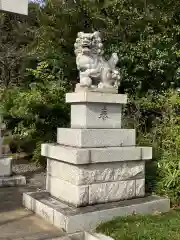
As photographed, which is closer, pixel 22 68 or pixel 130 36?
pixel 130 36

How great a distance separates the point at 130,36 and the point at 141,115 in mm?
2539

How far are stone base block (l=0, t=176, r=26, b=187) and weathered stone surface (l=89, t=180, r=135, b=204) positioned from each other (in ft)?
9.19

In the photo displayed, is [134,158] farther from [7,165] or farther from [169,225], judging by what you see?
[7,165]

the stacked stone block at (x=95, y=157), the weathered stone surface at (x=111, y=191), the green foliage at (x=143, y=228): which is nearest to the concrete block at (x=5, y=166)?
the stacked stone block at (x=95, y=157)

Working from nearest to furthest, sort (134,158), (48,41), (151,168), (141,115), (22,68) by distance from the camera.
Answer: (134,158) < (151,168) < (141,115) < (48,41) < (22,68)

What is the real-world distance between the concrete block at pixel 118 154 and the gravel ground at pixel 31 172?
2.66 meters

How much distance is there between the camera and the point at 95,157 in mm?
4887

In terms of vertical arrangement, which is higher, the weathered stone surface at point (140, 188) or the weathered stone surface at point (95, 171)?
the weathered stone surface at point (95, 171)

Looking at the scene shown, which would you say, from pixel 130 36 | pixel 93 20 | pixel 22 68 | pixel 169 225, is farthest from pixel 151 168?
pixel 22 68

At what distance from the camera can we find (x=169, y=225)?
14.9 ft

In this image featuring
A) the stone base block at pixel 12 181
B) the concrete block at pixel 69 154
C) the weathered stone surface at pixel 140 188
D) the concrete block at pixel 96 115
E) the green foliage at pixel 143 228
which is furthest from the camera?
the stone base block at pixel 12 181

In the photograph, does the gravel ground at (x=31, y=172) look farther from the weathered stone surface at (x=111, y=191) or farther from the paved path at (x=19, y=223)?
the weathered stone surface at (x=111, y=191)

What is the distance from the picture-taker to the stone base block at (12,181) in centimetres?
704

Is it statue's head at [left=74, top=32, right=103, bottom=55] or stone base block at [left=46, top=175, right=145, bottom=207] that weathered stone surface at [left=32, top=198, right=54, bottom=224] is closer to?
stone base block at [left=46, top=175, right=145, bottom=207]
